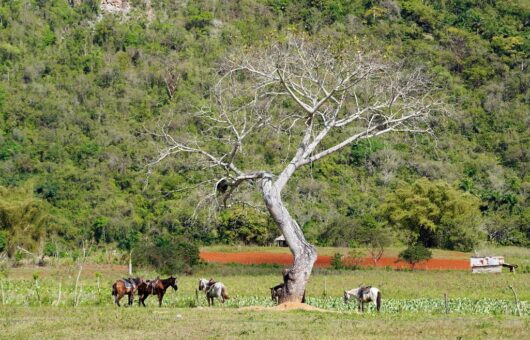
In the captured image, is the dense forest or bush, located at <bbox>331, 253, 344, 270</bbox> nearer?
bush, located at <bbox>331, 253, 344, 270</bbox>

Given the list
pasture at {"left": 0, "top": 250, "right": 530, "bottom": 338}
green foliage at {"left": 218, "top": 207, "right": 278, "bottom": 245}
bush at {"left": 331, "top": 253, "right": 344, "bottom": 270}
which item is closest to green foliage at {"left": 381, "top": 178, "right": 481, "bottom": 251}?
green foliage at {"left": 218, "top": 207, "right": 278, "bottom": 245}

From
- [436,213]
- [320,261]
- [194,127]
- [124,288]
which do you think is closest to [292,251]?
[124,288]

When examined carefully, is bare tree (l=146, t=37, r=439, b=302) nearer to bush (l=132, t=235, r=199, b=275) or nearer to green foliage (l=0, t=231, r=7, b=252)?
bush (l=132, t=235, r=199, b=275)

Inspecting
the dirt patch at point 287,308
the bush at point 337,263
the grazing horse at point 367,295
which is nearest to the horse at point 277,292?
the dirt patch at point 287,308

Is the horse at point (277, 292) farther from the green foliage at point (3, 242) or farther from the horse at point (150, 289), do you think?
the green foliage at point (3, 242)

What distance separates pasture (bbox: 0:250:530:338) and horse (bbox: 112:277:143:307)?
48 cm

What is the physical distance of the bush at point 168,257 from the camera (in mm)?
44250

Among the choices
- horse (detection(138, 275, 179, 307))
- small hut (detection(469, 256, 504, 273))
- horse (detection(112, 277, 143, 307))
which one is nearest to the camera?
horse (detection(112, 277, 143, 307))

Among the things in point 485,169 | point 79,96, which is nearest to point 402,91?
point 485,169

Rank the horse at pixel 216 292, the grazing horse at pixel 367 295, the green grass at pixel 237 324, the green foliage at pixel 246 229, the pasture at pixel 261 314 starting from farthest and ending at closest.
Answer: the green foliage at pixel 246 229 < the horse at pixel 216 292 < the grazing horse at pixel 367 295 < the pasture at pixel 261 314 < the green grass at pixel 237 324

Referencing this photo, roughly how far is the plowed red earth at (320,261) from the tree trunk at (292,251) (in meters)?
23.1

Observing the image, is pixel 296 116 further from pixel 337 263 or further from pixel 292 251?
pixel 337 263

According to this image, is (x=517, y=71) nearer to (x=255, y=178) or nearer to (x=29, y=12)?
(x=29, y=12)

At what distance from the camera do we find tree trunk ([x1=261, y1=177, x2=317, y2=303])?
2477cm
